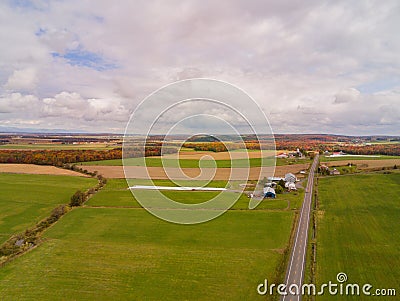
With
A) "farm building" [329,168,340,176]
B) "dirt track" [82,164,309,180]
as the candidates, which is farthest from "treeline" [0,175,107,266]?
"farm building" [329,168,340,176]

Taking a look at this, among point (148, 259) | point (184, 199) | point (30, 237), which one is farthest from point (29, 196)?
point (148, 259)

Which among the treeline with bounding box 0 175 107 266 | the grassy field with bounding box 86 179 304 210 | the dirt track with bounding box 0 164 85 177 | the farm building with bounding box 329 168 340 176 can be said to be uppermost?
the farm building with bounding box 329 168 340 176

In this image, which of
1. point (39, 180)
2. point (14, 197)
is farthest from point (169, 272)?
point (39, 180)

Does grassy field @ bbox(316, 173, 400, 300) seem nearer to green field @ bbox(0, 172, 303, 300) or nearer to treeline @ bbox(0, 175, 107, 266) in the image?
green field @ bbox(0, 172, 303, 300)

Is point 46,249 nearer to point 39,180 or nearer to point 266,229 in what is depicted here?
point 266,229

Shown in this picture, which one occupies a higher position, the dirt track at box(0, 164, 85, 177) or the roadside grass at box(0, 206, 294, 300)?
the dirt track at box(0, 164, 85, 177)

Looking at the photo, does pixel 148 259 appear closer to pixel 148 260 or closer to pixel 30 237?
pixel 148 260
